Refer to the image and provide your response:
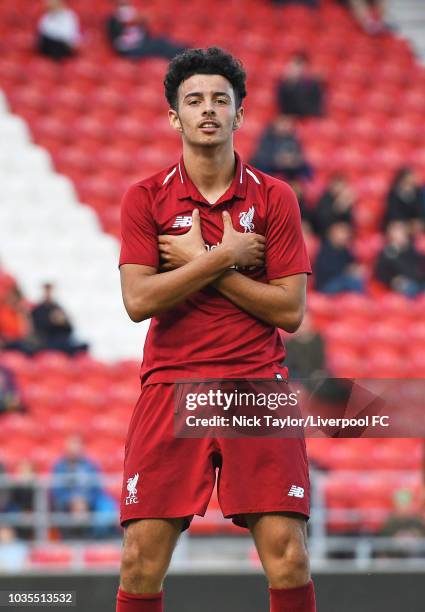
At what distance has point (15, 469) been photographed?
28.9ft

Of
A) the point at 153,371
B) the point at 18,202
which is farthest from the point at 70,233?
the point at 153,371

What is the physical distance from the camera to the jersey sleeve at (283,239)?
11.8 feet

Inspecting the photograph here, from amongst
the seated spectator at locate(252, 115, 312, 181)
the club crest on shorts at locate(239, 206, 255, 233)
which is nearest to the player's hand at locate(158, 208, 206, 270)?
the club crest on shorts at locate(239, 206, 255, 233)

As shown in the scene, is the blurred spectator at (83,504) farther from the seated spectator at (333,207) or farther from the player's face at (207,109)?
the player's face at (207,109)

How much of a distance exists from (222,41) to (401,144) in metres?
2.36

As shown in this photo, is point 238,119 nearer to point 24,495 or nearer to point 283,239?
point 283,239

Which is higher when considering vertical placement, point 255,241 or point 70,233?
point 70,233

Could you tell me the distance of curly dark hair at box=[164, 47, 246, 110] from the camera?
362 centimetres

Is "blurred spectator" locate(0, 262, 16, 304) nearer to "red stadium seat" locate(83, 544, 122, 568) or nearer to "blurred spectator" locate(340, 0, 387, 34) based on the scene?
"red stadium seat" locate(83, 544, 122, 568)

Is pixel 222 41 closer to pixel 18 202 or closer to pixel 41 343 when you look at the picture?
pixel 18 202

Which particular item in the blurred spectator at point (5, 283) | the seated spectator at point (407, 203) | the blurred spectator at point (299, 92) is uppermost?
the blurred spectator at point (299, 92)

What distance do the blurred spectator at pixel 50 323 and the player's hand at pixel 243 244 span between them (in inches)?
262

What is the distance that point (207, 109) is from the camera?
3553mm

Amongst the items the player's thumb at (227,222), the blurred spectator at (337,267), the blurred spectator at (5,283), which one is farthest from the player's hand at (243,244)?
the blurred spectator at (337,267)
